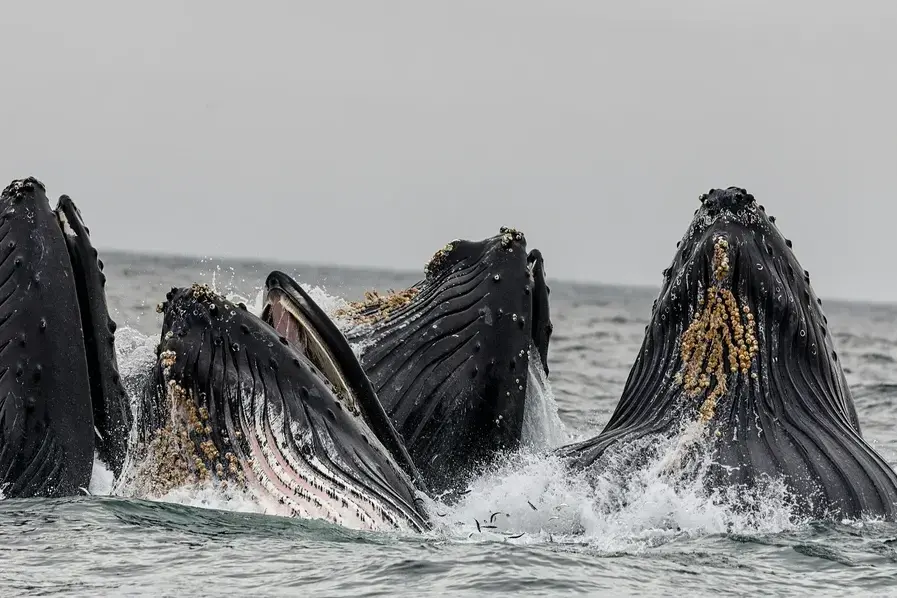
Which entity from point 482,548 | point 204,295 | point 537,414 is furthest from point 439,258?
point 482,548

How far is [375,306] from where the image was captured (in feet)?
37.4

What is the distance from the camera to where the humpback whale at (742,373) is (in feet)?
30.7

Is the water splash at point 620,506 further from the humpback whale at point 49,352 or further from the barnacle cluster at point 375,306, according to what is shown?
the humpback whale at point 49,352

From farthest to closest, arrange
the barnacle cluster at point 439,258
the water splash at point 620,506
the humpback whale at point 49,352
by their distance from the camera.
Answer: the barnacle cluster at point 439,258 < the water splash at point 620,506 < the humpback whale at point 49,352

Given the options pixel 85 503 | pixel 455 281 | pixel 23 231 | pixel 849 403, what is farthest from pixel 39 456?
pixel 849 403

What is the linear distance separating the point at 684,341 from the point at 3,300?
4.10 metres

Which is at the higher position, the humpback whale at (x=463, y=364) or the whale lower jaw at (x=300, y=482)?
the humpback whale at (x=463, y=364)

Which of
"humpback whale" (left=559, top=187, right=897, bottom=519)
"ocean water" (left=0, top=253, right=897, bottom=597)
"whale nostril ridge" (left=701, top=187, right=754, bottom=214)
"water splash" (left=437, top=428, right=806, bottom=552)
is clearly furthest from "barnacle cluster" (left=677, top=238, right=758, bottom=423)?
"ocean water" (left=0, top=253, right=897, bottom=597)

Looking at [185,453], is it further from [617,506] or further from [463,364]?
[463,364]

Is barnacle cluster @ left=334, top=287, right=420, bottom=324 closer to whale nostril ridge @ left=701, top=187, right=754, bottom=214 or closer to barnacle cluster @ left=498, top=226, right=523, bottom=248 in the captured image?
barnacle cluster @ left=498, top=226, right=523, bottom=248

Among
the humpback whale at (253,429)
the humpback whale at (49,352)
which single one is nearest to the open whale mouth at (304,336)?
the humpback whale at (253,429)

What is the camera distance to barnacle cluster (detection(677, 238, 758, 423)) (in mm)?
9750

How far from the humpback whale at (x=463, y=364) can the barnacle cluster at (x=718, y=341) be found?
1.34 m

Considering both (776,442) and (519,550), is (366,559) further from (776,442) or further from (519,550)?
(776,442)
